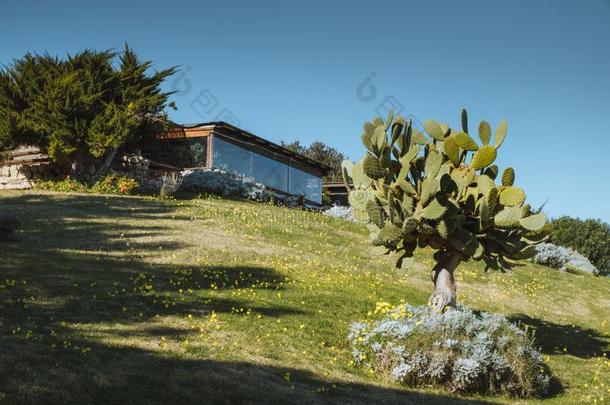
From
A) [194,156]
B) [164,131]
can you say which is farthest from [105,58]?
[194,156]

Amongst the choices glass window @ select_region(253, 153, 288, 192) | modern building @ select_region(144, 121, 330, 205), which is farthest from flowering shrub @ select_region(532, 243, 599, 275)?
glass window @ select_region(253, 153, 288, 192)

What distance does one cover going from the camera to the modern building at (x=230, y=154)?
33.7 m

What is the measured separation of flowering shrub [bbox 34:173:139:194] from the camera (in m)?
26.1

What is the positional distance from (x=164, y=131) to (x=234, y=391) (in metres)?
22.7

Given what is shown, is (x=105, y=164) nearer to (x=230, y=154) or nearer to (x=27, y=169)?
(x=27, y=169)

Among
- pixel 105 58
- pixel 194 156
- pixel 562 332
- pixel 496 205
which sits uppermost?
pixel 105 58

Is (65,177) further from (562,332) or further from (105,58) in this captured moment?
(562,332)

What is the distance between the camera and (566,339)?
48.2 feet

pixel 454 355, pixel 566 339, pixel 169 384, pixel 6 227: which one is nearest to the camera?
pixel 169 384

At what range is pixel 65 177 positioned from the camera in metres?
27.7

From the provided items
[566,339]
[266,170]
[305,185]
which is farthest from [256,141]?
[566,339]

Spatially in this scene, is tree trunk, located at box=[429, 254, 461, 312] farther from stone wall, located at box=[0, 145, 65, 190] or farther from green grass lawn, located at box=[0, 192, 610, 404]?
Answer: stone wall, located at box=[0, 145, 65, 190]

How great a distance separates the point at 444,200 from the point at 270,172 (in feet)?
89.3

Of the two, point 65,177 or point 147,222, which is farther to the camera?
point 65,177
